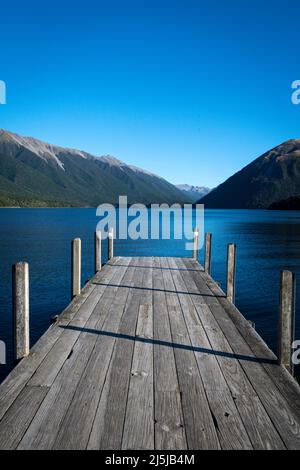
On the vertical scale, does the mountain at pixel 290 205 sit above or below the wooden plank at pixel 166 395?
above

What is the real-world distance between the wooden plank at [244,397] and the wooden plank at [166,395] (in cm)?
68

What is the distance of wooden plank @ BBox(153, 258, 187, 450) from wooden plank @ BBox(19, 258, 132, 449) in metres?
0.99

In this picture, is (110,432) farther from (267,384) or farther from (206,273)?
(206,273)

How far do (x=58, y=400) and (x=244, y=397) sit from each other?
2.15 m

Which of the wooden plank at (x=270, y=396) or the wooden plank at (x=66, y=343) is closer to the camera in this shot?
the wooden plank at (x=270, y=396)

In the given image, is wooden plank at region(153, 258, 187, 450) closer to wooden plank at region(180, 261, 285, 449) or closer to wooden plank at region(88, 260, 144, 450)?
wooden plank at region(88, 260, 144, 450)

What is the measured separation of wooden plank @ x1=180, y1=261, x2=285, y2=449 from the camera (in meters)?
3.53

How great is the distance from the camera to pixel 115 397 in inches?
166

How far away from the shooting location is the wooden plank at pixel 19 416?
3.41 meters

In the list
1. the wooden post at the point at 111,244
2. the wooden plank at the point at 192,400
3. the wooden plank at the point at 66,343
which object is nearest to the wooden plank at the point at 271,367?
the wooden plank at the point at 192,400

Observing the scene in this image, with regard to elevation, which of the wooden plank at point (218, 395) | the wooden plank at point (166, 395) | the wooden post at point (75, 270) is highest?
the wooden post at point (75, 270)

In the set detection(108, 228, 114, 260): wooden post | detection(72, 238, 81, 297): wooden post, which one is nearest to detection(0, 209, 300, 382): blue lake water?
detection(72, 238, 81, 297): wooden post

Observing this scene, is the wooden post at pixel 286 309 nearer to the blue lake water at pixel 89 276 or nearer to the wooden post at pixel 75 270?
the wooden post at pixel 75 270

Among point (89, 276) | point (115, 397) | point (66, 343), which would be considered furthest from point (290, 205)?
point (115, 397)
